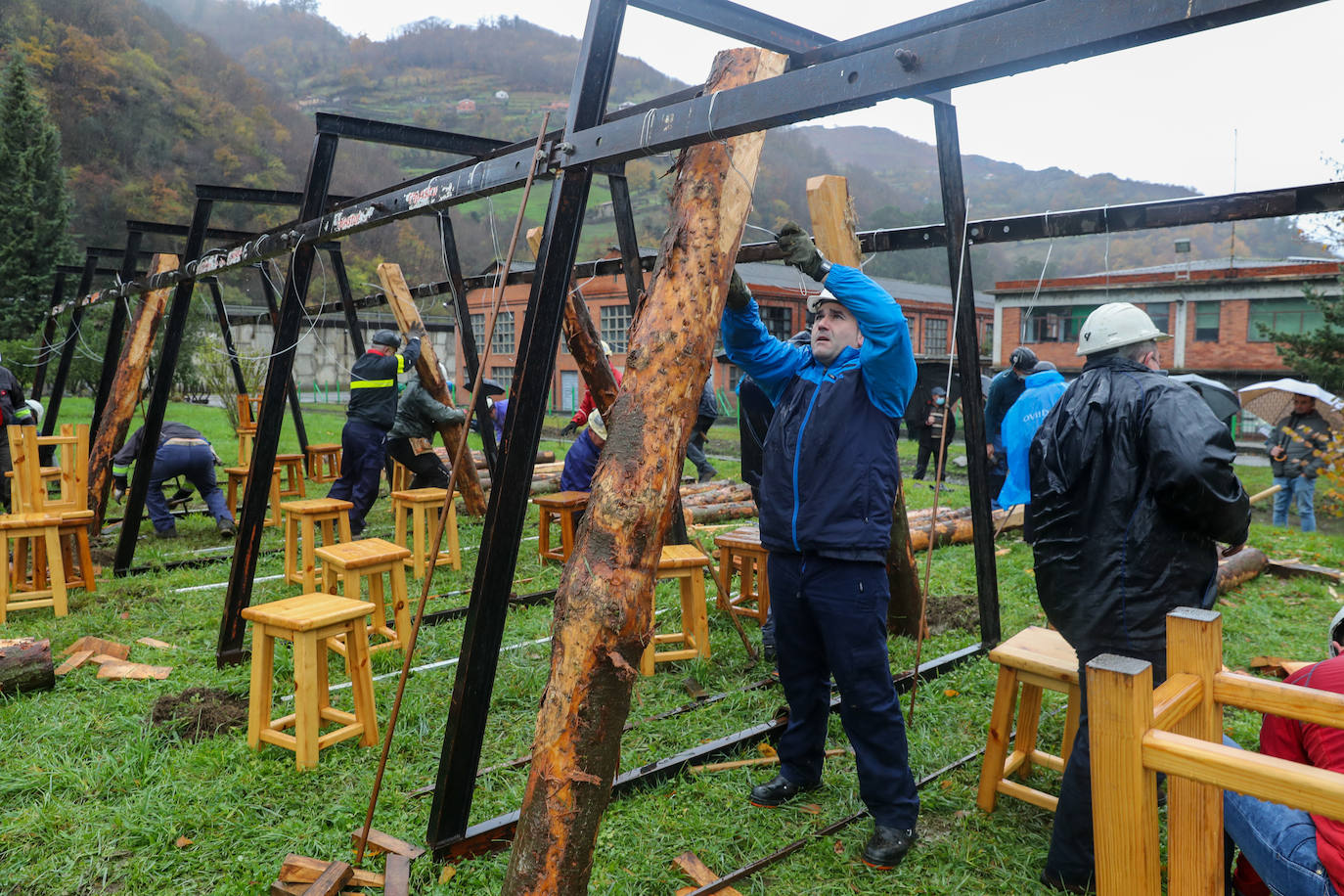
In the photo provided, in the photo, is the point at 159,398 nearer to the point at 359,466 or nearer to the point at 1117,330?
the point at 359,466

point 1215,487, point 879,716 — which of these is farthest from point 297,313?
point 1215,487

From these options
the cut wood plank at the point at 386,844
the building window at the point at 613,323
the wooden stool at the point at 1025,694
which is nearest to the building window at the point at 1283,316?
the building window at the point at 613,323

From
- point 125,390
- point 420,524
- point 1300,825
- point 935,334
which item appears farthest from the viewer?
point 935,334

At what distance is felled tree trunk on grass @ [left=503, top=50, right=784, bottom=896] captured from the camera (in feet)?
7.48

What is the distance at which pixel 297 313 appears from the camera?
529cm

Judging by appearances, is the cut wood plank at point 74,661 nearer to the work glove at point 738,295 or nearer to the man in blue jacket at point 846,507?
the man in blue jacket at point 846,507

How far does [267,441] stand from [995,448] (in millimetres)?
7936

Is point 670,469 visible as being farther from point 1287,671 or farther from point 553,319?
point 1287,671

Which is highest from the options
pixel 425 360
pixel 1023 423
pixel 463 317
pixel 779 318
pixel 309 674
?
pixel 779 318

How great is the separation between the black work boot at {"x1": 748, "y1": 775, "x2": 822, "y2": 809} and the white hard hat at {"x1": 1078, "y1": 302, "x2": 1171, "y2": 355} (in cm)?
220

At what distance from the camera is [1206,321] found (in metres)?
31.1

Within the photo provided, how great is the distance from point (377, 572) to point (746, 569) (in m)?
2.70

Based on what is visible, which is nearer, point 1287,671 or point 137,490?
point 1287,671

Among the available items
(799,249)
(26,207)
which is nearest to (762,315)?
A: (799,249)
